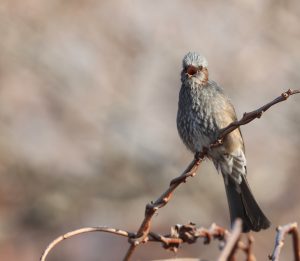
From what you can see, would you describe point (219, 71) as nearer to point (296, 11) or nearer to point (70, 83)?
point (296, 11)

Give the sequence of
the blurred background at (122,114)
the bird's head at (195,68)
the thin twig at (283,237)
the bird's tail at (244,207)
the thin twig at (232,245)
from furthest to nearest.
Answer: the blurred background at (122,114), the bird's head at (195,68), the bird's tail at (244,207), the thin twig at (283,237), the thin twig at (232,245)

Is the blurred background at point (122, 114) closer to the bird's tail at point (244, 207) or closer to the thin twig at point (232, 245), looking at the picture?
the bird's tail at point (244, 207)

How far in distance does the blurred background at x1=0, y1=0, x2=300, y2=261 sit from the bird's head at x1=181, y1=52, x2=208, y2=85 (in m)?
2.80

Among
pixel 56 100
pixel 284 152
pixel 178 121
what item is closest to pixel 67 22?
pixel 56 100

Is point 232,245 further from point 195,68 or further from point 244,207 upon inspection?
point 195,68

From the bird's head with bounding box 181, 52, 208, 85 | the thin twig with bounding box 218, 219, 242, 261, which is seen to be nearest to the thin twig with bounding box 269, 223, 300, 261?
the thin twig with bounding box 218, 219, 242, 261

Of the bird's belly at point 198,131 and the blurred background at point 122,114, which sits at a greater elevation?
the blurred background at point 122,114

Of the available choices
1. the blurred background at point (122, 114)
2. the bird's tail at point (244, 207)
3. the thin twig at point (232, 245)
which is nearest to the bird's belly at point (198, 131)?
the bird's tail at point (244, 207)

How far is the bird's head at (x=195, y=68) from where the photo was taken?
425 cm

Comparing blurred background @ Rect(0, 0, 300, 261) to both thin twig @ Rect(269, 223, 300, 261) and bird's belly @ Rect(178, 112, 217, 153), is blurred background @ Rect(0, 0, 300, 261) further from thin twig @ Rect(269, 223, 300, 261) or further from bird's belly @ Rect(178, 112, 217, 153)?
thin twig @ Rect(269, 223, 300, 261)

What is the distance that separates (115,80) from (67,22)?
1853mm

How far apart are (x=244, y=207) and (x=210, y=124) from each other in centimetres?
52

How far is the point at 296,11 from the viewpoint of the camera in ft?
35.2

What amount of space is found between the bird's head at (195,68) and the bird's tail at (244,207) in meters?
0.63
